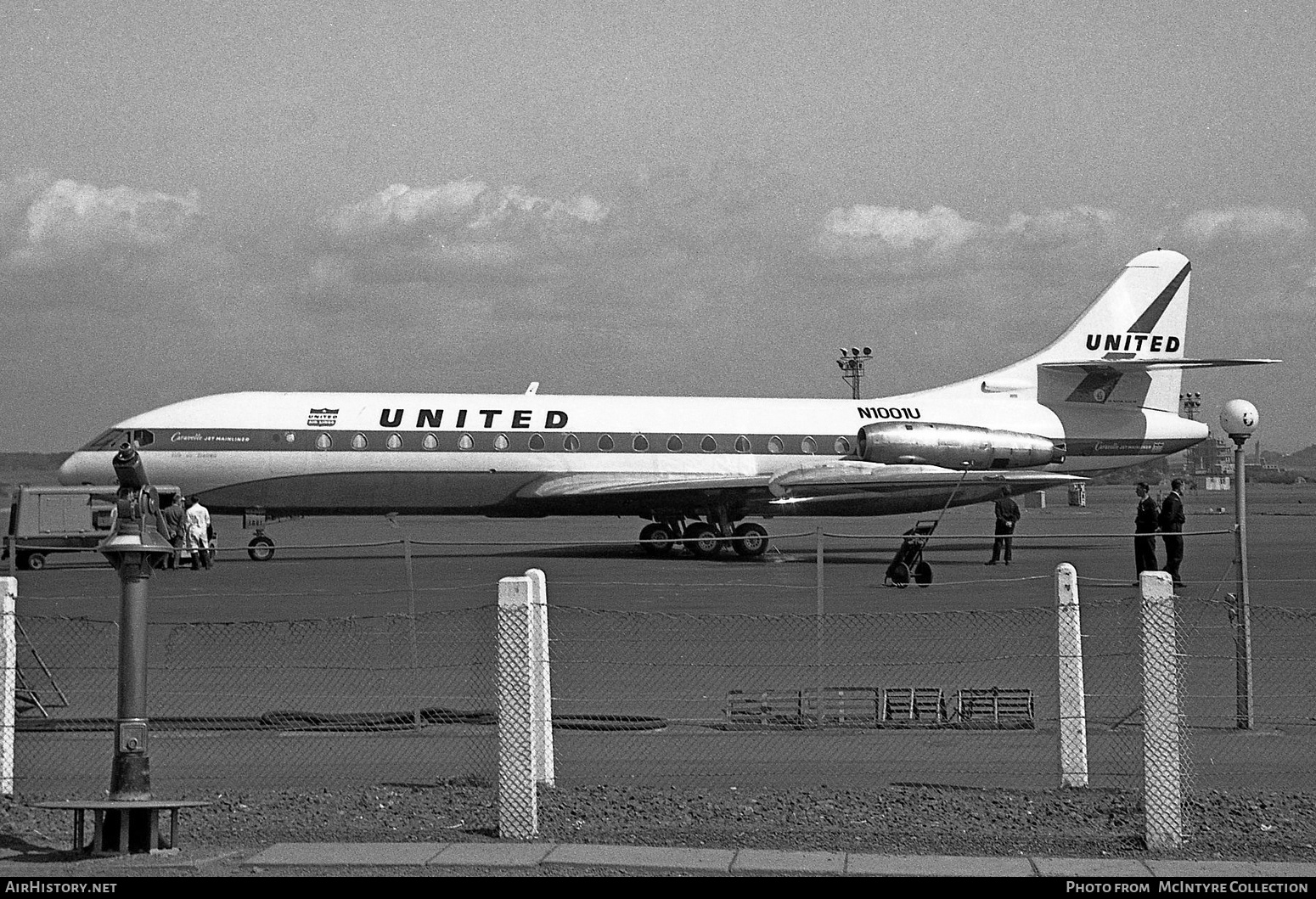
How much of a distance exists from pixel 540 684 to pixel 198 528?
21.0 metres

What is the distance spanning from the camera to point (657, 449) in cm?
3102

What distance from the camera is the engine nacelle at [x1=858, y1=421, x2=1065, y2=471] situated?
30812 millimetres

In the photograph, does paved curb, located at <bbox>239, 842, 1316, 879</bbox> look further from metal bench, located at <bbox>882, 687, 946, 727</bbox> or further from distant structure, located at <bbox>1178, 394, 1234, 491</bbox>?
distant structure, located at <bbox>1178, 394, 1234, 491</bbox>

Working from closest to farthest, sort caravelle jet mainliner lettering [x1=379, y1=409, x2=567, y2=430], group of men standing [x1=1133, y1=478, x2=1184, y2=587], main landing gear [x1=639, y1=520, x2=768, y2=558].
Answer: group of men standing [x1=1133, y1=478, x2=1184, y2=587]
caravelle jet mainliner lettering [x1=379, y1=409, x2=567, y2=430]
main landing gear [x1=639, y1=520, x2=768, y2=558]

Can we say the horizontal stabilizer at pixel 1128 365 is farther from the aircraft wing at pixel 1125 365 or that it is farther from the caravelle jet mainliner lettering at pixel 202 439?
the caravelle jet mainliner lettering at pixel 202 439

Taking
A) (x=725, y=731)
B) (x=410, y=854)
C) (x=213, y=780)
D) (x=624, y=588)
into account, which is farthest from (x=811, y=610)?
(x=410, y=854)

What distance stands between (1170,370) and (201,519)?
75.3 ft

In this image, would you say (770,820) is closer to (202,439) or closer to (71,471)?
(202,439)

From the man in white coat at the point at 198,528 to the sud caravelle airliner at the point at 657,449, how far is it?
302 millimetres

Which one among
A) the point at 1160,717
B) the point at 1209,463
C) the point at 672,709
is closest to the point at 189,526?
the point at 672,709

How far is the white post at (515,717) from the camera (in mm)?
7168

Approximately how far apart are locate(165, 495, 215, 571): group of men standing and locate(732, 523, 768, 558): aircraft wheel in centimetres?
1025

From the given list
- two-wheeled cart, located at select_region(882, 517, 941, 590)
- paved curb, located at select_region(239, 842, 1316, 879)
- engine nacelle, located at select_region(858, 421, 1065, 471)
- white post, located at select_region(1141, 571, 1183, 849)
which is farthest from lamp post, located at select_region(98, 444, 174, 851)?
engine nacelle, located at select_region(858, 421, 1065, 471)

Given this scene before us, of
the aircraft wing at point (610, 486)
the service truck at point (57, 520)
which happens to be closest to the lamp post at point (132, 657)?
the service truck at point (57, 520)
